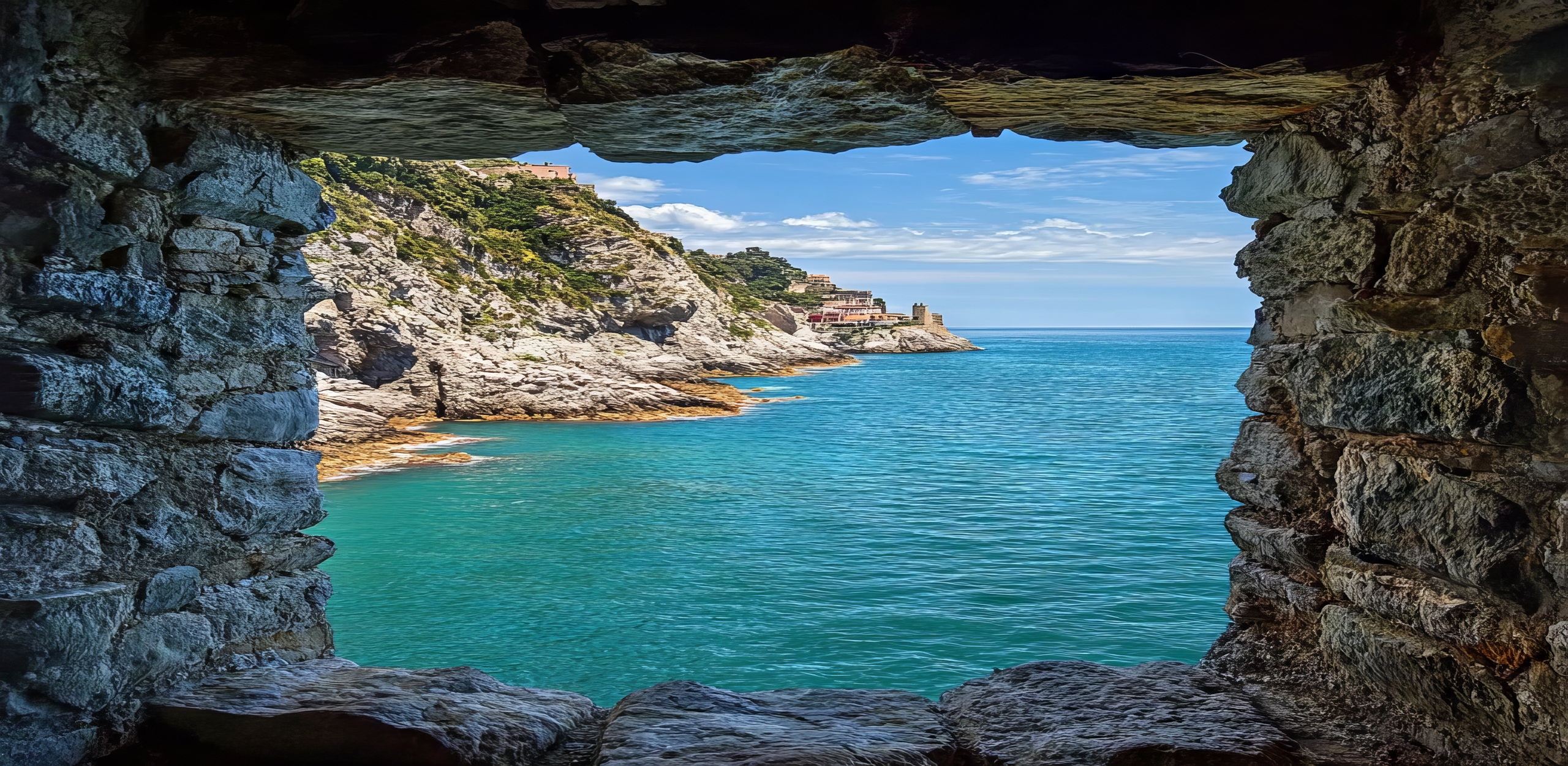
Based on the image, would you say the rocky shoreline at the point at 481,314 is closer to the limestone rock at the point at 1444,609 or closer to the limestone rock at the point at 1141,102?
the limestone rock at the point at 1141,102

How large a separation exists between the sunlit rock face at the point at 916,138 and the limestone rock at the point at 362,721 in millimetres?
33

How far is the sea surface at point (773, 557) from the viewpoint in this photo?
36.6ft

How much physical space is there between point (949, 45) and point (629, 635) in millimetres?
10859

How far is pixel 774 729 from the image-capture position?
2793 millimetres

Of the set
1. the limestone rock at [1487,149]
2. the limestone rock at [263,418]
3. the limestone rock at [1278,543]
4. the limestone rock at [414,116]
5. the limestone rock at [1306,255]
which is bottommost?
the limestone rock at [1278,543]

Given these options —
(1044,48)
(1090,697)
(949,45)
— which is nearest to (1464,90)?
(1044,48)

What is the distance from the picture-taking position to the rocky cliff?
2939cm

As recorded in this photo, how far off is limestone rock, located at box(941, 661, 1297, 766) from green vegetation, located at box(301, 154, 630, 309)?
2896 cm

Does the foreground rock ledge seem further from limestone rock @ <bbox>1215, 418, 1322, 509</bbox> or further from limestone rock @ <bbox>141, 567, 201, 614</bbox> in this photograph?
limestone rock @ <bbox>1215, 418, 1322, 509</bbox>

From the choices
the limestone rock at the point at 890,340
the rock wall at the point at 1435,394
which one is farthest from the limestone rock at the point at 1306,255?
the limestone rock at the point at 890,340

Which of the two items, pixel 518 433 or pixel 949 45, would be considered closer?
pixel 949 45

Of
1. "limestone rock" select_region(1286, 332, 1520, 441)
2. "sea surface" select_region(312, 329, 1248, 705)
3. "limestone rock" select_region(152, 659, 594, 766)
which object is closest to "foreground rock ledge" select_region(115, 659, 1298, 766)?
"limestone rock" select_region(152, 659, 594, 766)

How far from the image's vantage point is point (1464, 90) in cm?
235

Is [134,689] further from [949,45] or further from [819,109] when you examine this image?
[949,45]
